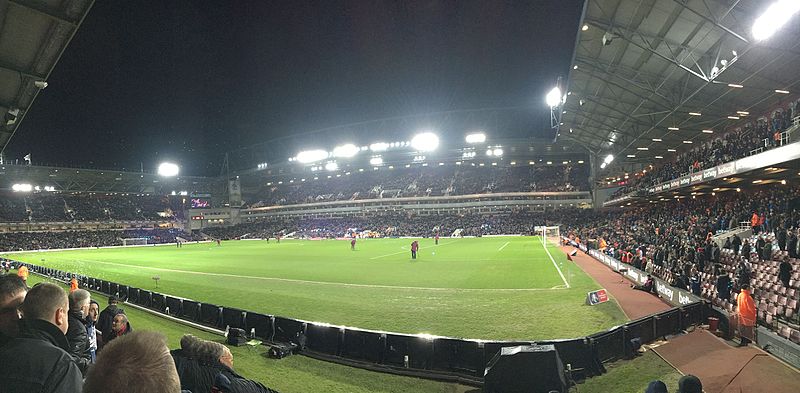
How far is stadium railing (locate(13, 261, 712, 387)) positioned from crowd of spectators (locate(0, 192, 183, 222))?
287 feet

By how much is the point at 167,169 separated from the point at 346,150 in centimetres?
4021

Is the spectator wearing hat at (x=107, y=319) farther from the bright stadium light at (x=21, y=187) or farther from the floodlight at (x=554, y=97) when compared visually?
the bright stadium light at (x=21, y=187)

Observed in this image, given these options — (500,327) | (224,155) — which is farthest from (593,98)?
(224,155)

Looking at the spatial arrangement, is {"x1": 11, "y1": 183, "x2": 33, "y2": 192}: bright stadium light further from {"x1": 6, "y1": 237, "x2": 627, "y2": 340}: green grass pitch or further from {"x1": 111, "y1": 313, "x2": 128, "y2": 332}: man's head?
{"x1": 111, "y1": 313, "x2": 128, "y2": 332}: man's head

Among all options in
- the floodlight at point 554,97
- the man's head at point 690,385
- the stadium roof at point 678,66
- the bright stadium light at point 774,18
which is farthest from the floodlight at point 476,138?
the man's head at point 690,385

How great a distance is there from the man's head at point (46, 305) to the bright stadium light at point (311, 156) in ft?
301

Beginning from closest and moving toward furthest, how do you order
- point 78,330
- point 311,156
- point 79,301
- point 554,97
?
point 78,330 → point 79,301 → point 554,97 → point 311,156

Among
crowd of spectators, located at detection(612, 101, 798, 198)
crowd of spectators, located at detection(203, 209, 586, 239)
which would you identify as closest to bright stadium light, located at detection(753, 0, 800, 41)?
crowd of spectators, located at detection(612, 101, 798, 198)

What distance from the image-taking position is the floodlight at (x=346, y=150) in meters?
89.4

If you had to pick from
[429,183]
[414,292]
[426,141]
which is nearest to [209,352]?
[414,292]

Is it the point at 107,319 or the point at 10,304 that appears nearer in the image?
the point at 10,304

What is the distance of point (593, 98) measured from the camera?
30.0 meters

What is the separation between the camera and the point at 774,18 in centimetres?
1405

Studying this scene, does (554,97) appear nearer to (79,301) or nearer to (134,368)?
(79,301)
